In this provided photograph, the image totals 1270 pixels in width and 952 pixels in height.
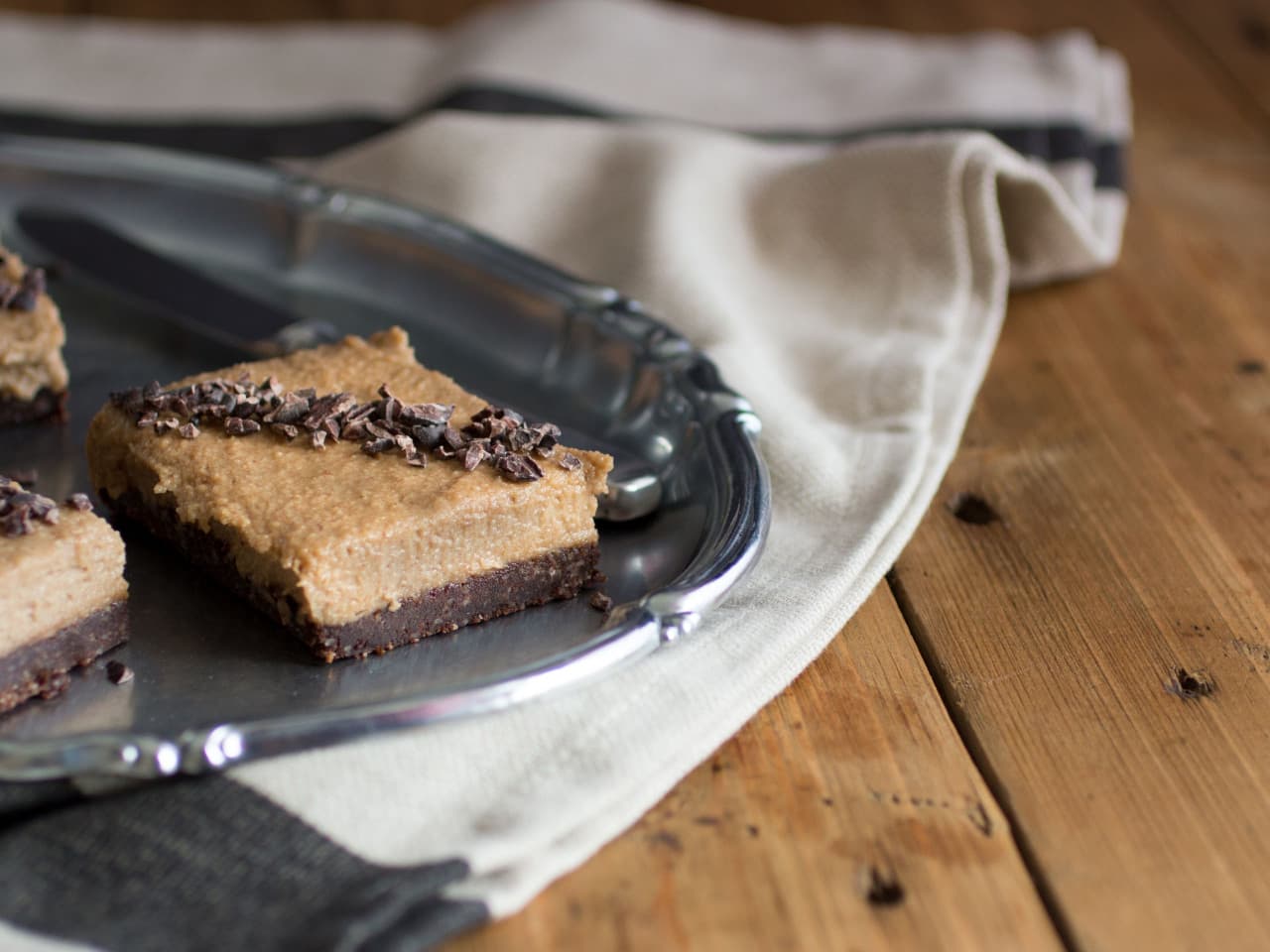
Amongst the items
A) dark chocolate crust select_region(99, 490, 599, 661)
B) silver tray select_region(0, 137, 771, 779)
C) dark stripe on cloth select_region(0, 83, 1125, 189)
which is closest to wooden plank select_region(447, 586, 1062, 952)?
silver tray select_region(0, 137, 771, 779)

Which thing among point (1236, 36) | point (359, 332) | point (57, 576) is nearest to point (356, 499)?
point (57, 576)

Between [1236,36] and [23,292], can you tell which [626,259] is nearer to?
[23,292]

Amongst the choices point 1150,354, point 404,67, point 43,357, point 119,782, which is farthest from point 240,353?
point 1150,354

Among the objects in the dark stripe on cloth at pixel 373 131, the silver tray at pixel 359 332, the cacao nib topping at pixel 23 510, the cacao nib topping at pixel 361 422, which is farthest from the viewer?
the dark stripe on cloth at pixel 373 131

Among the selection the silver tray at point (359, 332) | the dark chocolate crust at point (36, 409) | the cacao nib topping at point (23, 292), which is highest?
the cacao nib topping at point (23, 292)

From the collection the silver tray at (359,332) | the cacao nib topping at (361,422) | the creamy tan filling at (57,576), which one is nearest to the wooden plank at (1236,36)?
the silver tray at (359,332)

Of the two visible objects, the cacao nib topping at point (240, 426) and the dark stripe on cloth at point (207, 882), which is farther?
the cacao nib topping at point (240, 426)

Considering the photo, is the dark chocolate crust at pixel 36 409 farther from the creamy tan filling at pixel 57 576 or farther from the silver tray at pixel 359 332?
the creamy tan filling at pixel 57 576

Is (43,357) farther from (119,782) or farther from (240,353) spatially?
(119,782)
